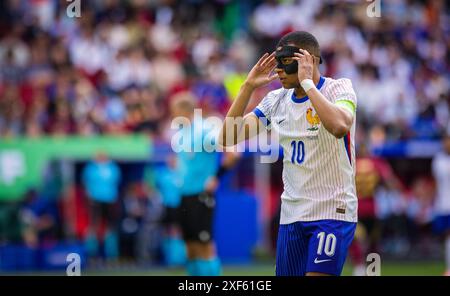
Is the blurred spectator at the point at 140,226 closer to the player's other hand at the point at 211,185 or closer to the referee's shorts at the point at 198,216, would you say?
the referee's shorts at the point at 198,216

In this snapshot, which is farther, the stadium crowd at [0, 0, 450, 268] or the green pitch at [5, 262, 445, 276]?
the stadium crowd at [0, 0, 450, 268]

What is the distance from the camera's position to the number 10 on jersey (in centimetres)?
749

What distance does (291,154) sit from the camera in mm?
7582

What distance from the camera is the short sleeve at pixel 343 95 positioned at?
7.18m

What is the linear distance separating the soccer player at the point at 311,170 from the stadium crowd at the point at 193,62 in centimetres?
1062

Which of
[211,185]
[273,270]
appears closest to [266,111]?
[211,185]

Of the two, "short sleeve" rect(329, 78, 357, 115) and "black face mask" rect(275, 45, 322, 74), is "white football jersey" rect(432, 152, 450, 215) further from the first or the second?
"black face mask" rect(275, 45, 322, 74)

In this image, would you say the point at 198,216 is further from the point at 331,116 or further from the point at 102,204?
the point at 102,204

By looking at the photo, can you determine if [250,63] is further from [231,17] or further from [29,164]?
[29,164]

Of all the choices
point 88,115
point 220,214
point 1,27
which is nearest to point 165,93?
point 88,115

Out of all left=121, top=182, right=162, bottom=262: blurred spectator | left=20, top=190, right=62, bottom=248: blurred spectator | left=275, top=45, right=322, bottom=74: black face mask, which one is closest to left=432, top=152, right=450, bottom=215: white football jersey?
left=121, top=182, right=162, bottom=262: blurred spectator

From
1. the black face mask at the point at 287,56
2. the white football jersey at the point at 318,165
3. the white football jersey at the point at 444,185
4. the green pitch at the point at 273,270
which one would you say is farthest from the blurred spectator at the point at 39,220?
the black face mask at the point at 287,56

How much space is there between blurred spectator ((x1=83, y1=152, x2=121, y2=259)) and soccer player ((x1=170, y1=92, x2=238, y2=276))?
6.23 meters

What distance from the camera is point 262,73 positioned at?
25.5 feet
